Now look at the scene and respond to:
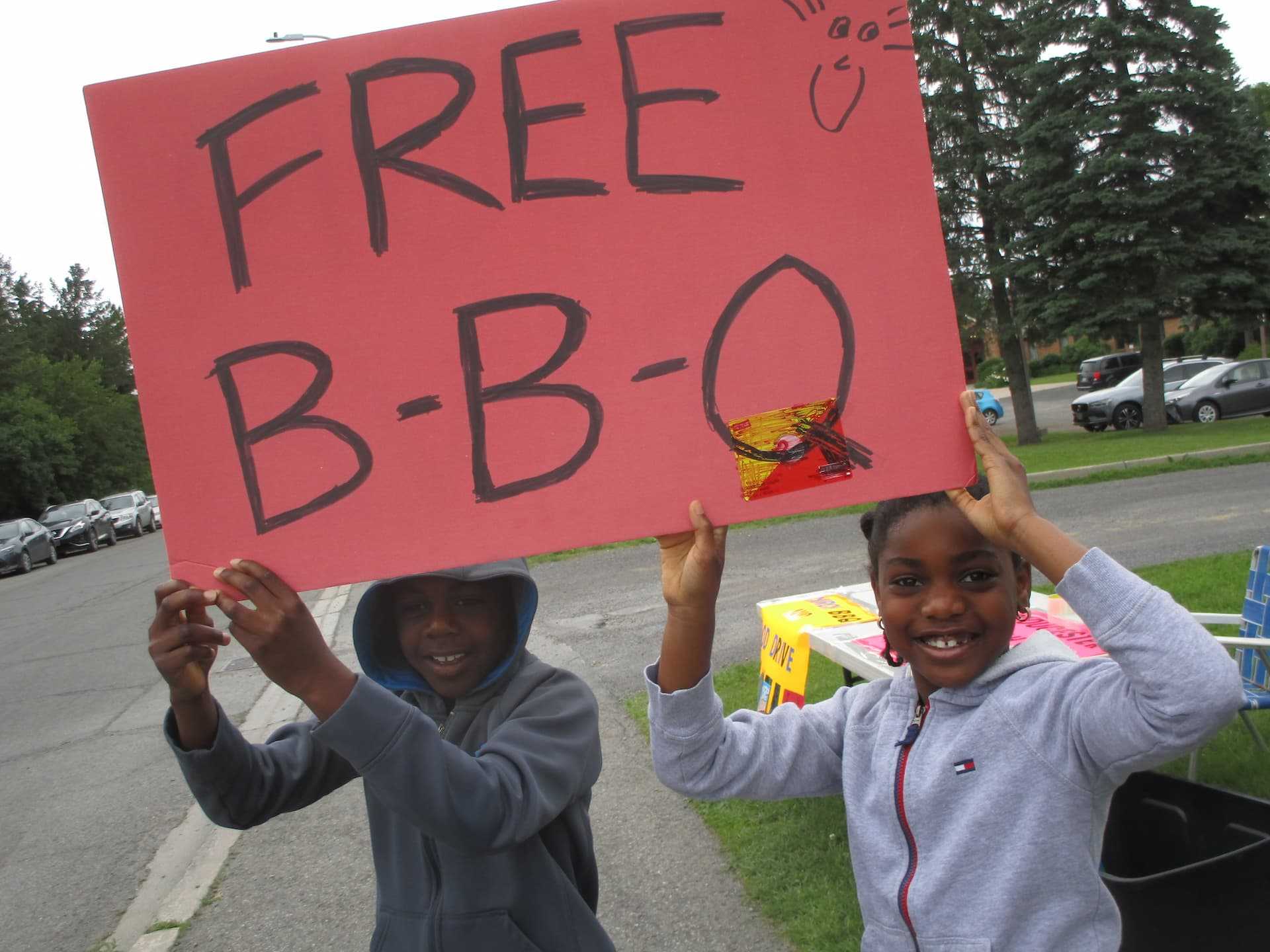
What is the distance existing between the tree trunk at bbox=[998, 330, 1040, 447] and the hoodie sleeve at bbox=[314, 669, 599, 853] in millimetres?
20877

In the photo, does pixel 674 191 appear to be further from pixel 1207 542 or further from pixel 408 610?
pixel 1207 542

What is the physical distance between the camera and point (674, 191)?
1.56m

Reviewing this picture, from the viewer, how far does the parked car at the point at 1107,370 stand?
33.9m

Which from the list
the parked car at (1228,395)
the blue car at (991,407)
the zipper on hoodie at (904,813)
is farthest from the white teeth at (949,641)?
the blue car at (991,407)

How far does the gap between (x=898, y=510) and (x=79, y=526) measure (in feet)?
115

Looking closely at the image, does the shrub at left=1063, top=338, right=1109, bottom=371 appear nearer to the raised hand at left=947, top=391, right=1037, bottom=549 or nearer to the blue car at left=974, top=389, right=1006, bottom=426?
the blue car at left=974, top=389, right=1006, bottom=426

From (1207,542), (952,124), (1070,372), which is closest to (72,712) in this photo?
(1207,542)

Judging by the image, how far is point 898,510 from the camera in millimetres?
1738

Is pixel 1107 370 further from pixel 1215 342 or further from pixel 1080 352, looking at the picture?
pixel 1080 352

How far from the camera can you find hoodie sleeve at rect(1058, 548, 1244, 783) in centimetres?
134

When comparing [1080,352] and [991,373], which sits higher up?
[991,373]

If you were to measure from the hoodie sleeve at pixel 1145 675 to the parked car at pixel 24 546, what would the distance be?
29771 mm

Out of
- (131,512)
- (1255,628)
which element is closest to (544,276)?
(1255,628)

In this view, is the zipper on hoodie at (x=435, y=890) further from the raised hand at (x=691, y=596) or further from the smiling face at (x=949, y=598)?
the smiling face at (x=949, y=598)
